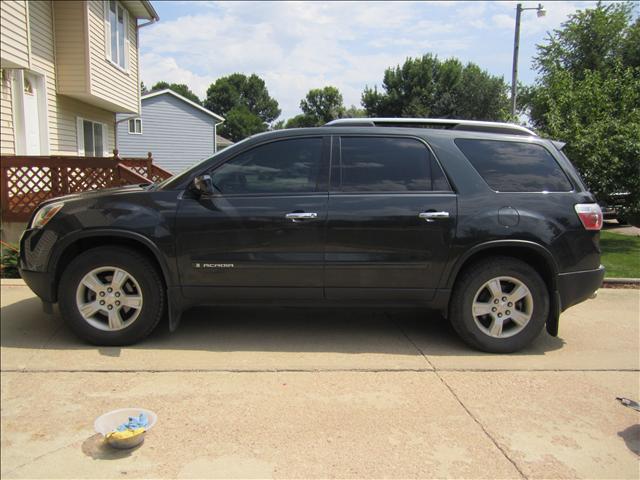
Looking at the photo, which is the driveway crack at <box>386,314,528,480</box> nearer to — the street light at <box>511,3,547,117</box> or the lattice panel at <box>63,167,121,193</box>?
the lattice panel at <box>63,167,121,193</box>

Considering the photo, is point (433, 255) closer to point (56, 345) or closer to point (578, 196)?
point (578, 196)

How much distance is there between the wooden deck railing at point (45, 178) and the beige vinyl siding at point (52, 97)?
295cm

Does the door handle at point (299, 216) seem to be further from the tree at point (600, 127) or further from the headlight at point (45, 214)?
the tree at point (600, 127)

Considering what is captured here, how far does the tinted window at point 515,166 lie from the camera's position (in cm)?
459

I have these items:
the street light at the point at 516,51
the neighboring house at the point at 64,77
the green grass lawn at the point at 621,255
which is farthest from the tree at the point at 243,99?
the green grass lawn at the point at 621,255

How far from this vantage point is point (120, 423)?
308 centimetres

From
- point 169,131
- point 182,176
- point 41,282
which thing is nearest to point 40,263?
point 41,282

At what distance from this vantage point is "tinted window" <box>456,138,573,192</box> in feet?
15.1

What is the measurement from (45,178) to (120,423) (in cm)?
744

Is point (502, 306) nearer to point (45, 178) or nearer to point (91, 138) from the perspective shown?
point (45, 178)

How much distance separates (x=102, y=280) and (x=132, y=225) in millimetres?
544

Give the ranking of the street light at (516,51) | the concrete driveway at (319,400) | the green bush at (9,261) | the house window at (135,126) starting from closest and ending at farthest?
the concrete driveway at (319,400)
the green bush at (9,261)
the street light at (516,51)
the house window at (135,126)

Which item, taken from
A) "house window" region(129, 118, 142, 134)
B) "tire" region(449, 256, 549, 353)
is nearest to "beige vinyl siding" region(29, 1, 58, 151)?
"tire" region(449, 256, 549, 353)

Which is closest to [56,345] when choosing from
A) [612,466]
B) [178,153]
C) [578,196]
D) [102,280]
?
[102,280]
